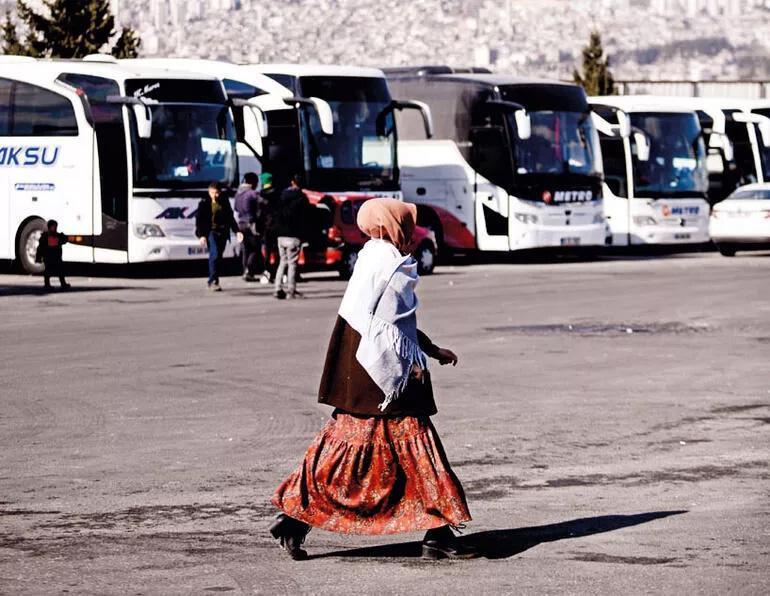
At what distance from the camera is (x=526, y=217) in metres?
35.6

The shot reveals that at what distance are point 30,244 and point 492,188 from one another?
901 cm

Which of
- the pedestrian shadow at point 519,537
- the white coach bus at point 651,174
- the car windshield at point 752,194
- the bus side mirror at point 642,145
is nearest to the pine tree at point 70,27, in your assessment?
the white coach bus at point 651,174

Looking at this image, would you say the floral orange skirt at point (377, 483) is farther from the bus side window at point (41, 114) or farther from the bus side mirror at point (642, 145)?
the bus side mirror at point (642, 145)

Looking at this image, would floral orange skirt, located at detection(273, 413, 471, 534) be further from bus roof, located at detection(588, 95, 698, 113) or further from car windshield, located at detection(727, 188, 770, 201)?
bus roof, located at detection(588, 95, 698, 113)

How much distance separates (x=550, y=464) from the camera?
1075cm

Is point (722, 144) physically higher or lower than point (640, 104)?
lower

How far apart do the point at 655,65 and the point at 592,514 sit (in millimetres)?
171385

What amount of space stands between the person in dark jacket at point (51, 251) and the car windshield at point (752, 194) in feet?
53.5

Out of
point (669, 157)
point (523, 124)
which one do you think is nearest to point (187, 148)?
point (523, 124)

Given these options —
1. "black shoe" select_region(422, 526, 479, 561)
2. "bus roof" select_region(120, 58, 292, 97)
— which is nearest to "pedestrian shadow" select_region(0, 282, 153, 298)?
"bus roof" select_region(120, 58, 292, 97)

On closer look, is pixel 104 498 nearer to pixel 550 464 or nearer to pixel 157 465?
pixel 157 465

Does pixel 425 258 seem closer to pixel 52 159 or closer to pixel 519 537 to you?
pixel 52 159

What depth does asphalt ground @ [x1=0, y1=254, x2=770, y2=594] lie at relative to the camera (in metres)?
7.86

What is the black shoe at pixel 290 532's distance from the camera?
26.3 ft
